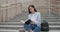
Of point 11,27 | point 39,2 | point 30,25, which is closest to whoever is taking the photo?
point 30,25

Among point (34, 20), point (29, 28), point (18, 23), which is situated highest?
point (34, 20)

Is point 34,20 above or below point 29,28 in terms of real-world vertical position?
above

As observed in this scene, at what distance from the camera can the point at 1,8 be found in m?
12.1

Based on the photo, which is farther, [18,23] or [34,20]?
[18,23]

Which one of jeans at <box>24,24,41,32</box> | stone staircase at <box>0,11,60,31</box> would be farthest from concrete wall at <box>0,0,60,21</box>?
jeans at <box>24,24,41,32</box>

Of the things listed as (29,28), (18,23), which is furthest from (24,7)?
(29,28)

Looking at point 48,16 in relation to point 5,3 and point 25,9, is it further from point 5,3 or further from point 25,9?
point 5,3

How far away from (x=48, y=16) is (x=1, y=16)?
2.47 meters

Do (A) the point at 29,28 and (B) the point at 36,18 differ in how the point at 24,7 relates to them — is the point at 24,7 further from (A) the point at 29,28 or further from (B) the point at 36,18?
(A) the point at 29,28

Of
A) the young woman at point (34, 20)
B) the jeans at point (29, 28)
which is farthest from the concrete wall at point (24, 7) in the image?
the jeans at point (29, 28)

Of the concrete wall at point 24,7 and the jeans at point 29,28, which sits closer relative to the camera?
the jeans at point 29,28

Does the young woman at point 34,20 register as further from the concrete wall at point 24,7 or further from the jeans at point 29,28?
the concrete wall at point 24,7

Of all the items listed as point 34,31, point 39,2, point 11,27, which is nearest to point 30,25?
point 34,31

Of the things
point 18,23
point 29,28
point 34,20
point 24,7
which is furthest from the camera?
point 24,7
